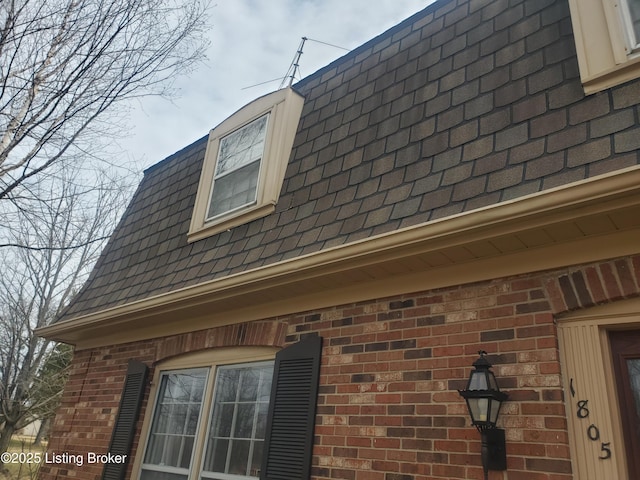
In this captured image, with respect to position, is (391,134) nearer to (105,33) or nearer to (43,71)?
(105,33)

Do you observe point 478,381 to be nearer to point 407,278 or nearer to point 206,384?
point 407,278

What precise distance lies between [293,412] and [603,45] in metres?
3.18

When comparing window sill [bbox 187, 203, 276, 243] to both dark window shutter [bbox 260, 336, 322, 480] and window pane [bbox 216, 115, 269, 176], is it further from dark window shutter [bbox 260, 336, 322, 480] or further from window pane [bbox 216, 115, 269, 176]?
dark window shutter [bbox 260, 336, 322, 480]

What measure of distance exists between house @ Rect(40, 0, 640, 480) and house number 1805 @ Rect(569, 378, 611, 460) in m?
0.01

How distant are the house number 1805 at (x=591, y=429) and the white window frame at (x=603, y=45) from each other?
5.78 feet

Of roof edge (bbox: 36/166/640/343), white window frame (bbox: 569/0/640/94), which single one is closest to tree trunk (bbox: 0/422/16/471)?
roof edge (bbox: 36/166/640/343)

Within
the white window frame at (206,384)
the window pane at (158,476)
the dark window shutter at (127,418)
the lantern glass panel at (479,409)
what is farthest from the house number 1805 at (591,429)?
the dark window shutter at (127,418)

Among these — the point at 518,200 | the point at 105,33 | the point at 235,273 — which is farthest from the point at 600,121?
the point at 105,33

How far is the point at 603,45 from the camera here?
300cm

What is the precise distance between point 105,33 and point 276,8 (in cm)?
179

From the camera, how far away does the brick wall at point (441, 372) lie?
8.20 feet

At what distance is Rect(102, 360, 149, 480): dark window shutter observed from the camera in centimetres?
476

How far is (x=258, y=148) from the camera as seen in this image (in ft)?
17.6

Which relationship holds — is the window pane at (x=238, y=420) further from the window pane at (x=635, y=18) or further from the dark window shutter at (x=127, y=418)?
the window pane at (x=635, y=18)
